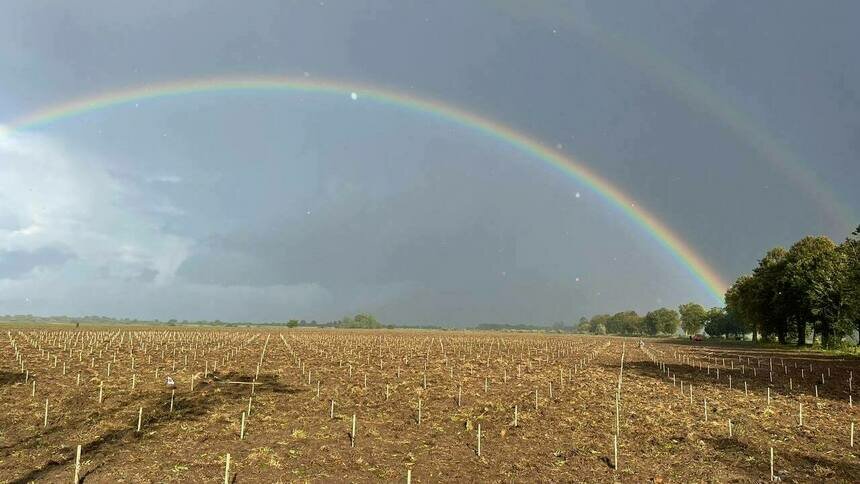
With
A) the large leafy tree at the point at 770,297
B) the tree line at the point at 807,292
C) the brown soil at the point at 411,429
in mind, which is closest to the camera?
the brown soil at the point at 411,429

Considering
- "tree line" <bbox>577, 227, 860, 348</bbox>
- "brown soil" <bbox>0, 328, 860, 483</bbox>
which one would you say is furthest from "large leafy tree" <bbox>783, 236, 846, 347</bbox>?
"brown soil" <bbox>0, 328, 860, 483</bbox>

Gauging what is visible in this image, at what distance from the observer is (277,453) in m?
20.8

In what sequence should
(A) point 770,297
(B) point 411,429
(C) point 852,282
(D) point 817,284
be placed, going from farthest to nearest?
(A) point 770,297, (D) point 817,284, (C) point 852,282, (B) point 411,429

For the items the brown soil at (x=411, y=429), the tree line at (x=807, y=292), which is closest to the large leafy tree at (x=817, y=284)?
the tree line at (x=807, y=292)

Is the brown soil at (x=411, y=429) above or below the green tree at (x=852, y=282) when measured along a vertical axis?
below

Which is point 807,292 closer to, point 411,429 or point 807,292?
point 807,292

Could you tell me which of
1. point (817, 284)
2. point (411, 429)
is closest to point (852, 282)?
point (817, 284)

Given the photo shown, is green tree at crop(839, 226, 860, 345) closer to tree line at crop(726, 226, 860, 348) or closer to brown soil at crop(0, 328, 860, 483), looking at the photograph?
tree line at crop(726, 226, 860, 348)

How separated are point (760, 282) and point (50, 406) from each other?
4466 inches

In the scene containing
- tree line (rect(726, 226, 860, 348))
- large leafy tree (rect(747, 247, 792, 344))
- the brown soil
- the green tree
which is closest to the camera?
the brown soil

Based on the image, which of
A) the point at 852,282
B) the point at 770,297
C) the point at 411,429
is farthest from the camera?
the point at 770,297

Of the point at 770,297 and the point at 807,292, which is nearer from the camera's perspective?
the point at 807,292

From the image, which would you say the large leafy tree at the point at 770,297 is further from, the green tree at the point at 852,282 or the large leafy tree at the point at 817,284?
the green tree at the point at 852,282

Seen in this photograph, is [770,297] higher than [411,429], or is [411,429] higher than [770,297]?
[770,297]
